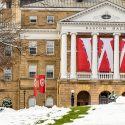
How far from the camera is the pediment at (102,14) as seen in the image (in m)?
82.4

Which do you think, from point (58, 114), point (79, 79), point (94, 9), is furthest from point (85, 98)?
point (58, 114)

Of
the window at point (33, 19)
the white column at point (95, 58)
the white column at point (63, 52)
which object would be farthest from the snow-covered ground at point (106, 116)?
A: the window at point (33, 19)

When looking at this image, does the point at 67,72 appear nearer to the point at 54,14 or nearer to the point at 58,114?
the point at 54,14

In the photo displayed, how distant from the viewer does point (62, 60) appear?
275 ft

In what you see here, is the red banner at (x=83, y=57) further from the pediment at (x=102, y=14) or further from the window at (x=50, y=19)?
the window at (x=50, y=19)

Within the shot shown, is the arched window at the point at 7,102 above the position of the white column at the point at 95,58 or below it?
below

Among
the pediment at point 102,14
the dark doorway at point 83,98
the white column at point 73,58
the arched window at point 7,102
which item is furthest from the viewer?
the arched window at point 7,102

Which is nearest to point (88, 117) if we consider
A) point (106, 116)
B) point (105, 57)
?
point (106, 116)

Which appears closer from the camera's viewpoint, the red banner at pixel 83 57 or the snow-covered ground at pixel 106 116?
the snow-covered ground at pixel 106 116

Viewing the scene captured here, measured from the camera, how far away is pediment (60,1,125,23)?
82438 mm

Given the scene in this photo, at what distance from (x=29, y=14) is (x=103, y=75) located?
48.7 ft

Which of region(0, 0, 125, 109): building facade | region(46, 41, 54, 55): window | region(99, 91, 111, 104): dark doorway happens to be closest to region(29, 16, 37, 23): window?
region(46, 41, 54, 55): window

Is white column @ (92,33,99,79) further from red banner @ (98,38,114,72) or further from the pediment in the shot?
the pediment

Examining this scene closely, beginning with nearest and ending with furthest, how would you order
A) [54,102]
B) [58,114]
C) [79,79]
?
1. [58,114]
2. [79,79]
3. [54,102]
